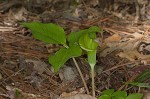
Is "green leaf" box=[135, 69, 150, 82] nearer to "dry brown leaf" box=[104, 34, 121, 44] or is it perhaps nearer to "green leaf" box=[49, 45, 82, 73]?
"green leaf" box=[49, 45, 82, 73]

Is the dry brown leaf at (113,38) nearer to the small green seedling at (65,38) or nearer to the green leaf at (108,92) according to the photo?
the small green seedling at (65,38)

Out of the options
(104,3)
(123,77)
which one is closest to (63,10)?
(104,3)

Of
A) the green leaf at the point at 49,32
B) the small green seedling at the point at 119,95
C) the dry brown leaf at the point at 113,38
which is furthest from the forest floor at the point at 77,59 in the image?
the green leaf at the point at 49,32

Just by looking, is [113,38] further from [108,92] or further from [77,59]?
[108,92]

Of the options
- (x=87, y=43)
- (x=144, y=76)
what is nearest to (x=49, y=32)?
(x=87, y=43)

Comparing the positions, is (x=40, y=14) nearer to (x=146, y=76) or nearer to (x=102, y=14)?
(x=102, y=14)
